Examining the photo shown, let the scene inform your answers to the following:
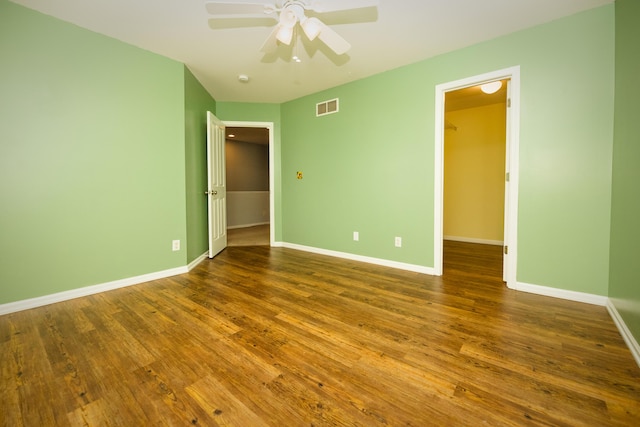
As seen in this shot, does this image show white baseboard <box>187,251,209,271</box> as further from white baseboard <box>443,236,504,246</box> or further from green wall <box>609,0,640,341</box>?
white baseboard <box>443,236,504,246</box>

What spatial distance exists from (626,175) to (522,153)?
0.75 meters

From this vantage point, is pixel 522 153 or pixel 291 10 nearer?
pixel 291 10

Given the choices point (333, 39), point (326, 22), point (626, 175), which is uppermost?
point (326, 22)

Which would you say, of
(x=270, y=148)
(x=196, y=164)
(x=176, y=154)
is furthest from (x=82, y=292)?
(x=270, y=148)

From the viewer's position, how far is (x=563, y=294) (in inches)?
90.2

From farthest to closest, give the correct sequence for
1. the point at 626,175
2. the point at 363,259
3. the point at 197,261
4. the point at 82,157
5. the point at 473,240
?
the point at 473,240
the point at 363,259
the point at 197,261
the point at 82,157
the point at 626,175

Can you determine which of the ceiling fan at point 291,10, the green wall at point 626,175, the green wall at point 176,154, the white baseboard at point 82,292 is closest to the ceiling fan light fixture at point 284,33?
the ceiling fan at point 291,10

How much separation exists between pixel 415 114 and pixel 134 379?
3.33m

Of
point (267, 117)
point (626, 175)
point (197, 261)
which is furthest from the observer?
point (267, 117)

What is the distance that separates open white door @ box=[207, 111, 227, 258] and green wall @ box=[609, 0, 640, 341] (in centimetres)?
394

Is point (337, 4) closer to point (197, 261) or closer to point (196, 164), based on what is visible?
point (196, 164)

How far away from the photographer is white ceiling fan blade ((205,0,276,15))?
177cm

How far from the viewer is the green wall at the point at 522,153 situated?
214 cm

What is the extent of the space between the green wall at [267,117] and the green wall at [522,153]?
0.70 meters
